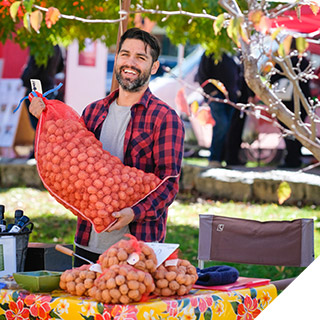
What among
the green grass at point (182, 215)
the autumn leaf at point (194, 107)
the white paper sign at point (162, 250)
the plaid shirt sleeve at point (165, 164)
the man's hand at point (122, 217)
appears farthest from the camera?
the green grass at point (182, 215)

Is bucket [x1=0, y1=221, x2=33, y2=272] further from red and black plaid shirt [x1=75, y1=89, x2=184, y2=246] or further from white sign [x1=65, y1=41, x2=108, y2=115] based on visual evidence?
white sign [x1=65, y1=41, x2=108, y2=115]

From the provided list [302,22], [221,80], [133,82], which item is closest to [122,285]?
[133,82]

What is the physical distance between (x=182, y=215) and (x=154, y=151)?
176 inches

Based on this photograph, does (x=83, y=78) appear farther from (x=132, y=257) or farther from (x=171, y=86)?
(x=132, y=257)

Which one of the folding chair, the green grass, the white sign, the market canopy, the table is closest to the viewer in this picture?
the table

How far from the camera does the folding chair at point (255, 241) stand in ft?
11.6

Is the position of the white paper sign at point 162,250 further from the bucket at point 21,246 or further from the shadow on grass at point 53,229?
→ the shadow on grass at point 53,229

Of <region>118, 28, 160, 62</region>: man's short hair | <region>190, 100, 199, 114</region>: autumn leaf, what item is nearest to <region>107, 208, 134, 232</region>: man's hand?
<region>118, 28, 160, 62</region>: man's short hair

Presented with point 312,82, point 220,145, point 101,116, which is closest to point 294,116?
point 101,116

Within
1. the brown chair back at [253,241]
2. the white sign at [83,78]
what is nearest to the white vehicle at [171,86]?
the white sign at [83,78]

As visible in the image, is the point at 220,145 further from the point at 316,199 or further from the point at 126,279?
the point at 126,279

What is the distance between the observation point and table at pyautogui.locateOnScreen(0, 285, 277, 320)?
2.26 metres

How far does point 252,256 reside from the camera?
3.61 m

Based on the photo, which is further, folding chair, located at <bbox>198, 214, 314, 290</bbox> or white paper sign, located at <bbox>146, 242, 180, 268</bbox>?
folding chair, located at <bbox>198, 214, 314, 290</bbox>
